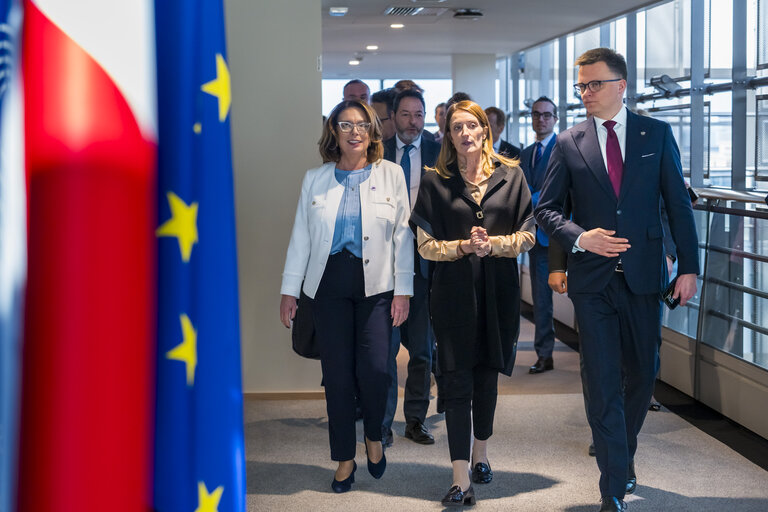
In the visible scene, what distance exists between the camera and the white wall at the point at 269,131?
5.79m

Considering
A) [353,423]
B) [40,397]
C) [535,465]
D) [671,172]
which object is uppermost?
[671,172]

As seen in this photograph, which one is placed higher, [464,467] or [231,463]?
[231,463]

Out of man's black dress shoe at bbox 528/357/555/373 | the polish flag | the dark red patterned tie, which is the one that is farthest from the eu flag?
man's black dress shoe at bbox 528/357/555/373

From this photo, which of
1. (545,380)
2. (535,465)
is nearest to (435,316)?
(535,465)

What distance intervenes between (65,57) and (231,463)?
1.37 feet

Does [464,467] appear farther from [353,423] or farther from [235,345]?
[235,345]

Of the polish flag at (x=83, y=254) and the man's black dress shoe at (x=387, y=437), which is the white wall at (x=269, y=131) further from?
the polish flag at (x=83, y=254)

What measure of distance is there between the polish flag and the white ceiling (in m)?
8.20

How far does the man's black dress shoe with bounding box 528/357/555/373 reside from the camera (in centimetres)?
681

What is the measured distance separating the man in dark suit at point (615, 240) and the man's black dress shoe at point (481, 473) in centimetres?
67

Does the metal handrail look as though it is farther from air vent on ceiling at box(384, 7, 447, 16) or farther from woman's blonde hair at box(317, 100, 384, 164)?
air vent on ceiling at box(384, 7, 447, 16)

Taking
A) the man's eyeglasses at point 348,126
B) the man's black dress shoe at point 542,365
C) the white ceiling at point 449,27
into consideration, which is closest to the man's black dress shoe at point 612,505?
Result: the man's eyeglasses at point 348,126

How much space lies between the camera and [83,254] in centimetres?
73

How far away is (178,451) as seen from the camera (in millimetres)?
869
